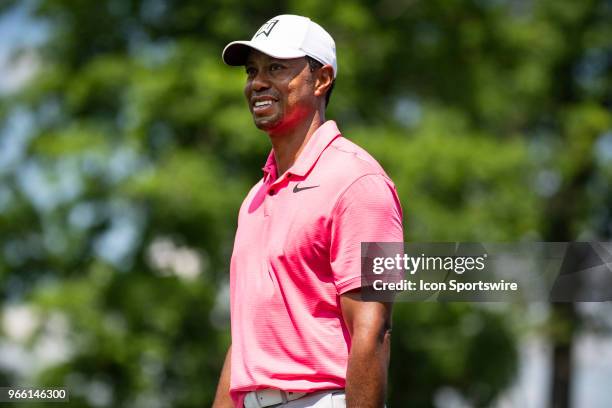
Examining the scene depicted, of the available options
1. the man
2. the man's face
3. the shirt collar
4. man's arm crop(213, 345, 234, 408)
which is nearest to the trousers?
the man

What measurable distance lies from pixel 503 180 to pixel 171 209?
3976 mm

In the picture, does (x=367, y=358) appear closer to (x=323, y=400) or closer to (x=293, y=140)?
(x=323, y=400)

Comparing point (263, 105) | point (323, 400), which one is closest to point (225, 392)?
point (323, 400)

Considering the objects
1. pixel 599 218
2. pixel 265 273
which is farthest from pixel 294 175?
pixel 599 218

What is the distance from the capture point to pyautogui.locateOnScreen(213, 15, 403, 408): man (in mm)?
2994

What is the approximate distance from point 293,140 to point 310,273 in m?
0.50

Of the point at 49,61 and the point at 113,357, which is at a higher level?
the point at 49,61

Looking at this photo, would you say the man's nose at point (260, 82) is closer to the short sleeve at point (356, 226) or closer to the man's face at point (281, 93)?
the man's face at point (281, 93)

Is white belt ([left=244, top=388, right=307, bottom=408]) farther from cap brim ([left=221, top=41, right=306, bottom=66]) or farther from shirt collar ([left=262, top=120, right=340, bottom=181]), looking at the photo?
cap brim ([left=221, top=41, right=306, bottom=66])

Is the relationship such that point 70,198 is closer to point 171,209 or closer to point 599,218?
point 171,209

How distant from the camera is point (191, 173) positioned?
13695mm

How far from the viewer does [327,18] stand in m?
14.6

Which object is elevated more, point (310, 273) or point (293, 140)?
point (293, 140)

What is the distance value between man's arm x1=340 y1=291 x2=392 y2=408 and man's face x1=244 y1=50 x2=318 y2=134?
664 millimetres
